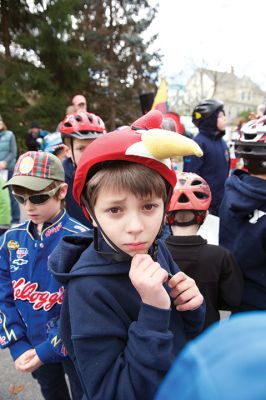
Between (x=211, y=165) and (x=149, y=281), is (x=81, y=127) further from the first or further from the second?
(x=149, y=281)

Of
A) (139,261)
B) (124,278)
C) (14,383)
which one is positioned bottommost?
(14,383)

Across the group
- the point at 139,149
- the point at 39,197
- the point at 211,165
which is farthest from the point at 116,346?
the point at 211,165

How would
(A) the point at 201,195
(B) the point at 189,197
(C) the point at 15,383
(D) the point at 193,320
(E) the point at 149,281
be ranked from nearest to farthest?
(E) the point at 149,281 < (D) the point at 193,320 < (B) the point at 189,197 < (A) the point at 201,195 < (C) the point at 15,383

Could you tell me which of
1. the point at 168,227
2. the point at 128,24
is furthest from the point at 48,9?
the point at 168,227

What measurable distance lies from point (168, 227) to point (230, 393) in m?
2.04

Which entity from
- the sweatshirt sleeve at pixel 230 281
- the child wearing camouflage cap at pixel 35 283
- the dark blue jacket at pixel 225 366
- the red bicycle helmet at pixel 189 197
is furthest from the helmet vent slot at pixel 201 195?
the dark blue jacket at pixel 225 366

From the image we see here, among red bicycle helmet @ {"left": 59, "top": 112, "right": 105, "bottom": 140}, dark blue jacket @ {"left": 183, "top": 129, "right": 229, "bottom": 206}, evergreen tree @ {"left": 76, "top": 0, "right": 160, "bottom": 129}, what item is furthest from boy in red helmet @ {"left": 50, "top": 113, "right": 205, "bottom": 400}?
evergreen tree @ {"left": 76, "top": 0, "right": 160, "bottom": 129}

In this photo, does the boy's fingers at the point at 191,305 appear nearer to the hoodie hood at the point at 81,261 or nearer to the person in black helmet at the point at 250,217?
the hoodie hood at the point at 81,261

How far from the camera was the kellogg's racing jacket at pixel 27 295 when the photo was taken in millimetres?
2051

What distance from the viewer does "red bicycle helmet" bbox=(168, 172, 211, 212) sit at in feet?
7.68

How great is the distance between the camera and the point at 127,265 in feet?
4.34

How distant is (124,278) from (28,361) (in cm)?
105

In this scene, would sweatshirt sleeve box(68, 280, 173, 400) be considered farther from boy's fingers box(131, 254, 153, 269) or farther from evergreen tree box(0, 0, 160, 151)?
evergreen tree box(0, 0, 160, 151)

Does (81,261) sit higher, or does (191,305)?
(81,261)
